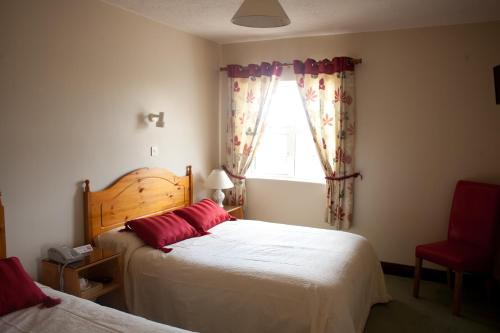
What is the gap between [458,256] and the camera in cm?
325

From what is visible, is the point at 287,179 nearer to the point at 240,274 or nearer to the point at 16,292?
the point at 240,274

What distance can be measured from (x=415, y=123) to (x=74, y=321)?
3.46m

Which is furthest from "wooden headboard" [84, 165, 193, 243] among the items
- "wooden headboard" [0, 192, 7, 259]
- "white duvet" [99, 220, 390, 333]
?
"wooden headboard" [0, 192, 7, 259]

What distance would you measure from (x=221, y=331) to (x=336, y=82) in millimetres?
2785

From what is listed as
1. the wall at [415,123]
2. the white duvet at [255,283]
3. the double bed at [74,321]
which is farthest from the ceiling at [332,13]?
the double bed at [74,321]

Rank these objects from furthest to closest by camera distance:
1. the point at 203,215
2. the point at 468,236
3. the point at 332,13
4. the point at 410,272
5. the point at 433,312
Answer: the point at 410,272, the point at 203,215, the point at 468,236, the point at 332,13, the point at 433,312

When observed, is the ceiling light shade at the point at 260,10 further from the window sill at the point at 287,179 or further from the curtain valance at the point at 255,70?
the window sill at the point at 287,179

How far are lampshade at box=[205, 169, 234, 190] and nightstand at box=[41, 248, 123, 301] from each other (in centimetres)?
160

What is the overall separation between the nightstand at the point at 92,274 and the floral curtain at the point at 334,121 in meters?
2.36

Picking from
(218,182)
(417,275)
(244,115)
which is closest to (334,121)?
(244,115)

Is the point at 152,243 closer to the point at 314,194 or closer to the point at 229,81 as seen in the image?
the point at 314,194

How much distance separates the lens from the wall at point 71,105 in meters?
2.54

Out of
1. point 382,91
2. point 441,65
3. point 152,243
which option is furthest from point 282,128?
point 152,243

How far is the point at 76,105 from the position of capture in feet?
9.68
